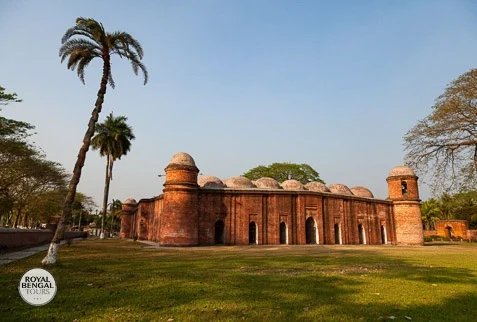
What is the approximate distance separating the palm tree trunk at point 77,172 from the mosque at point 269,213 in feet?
39.9

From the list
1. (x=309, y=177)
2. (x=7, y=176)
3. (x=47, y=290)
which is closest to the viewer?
(x=47, y=290)

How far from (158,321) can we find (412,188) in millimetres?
35943

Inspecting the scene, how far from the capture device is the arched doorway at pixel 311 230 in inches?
1169

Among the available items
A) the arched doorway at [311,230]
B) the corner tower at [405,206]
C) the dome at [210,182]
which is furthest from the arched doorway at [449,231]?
the dome at [210,182]

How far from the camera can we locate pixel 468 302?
636cm

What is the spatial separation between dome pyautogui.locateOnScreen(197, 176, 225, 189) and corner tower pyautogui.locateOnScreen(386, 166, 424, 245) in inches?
757

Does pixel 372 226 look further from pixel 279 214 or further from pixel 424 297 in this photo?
pixel 424 297

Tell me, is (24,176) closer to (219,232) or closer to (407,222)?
(219,232)

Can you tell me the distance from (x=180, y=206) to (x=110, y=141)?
1660 cm

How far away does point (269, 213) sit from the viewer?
93.2 ft

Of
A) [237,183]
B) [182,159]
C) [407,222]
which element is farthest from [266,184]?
[407,222]

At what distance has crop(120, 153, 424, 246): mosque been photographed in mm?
25375

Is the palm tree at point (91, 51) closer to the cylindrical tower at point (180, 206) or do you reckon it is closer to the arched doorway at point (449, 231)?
the cylindrical tower at point (180, 206)

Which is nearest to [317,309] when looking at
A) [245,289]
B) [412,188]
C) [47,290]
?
[245,289]
